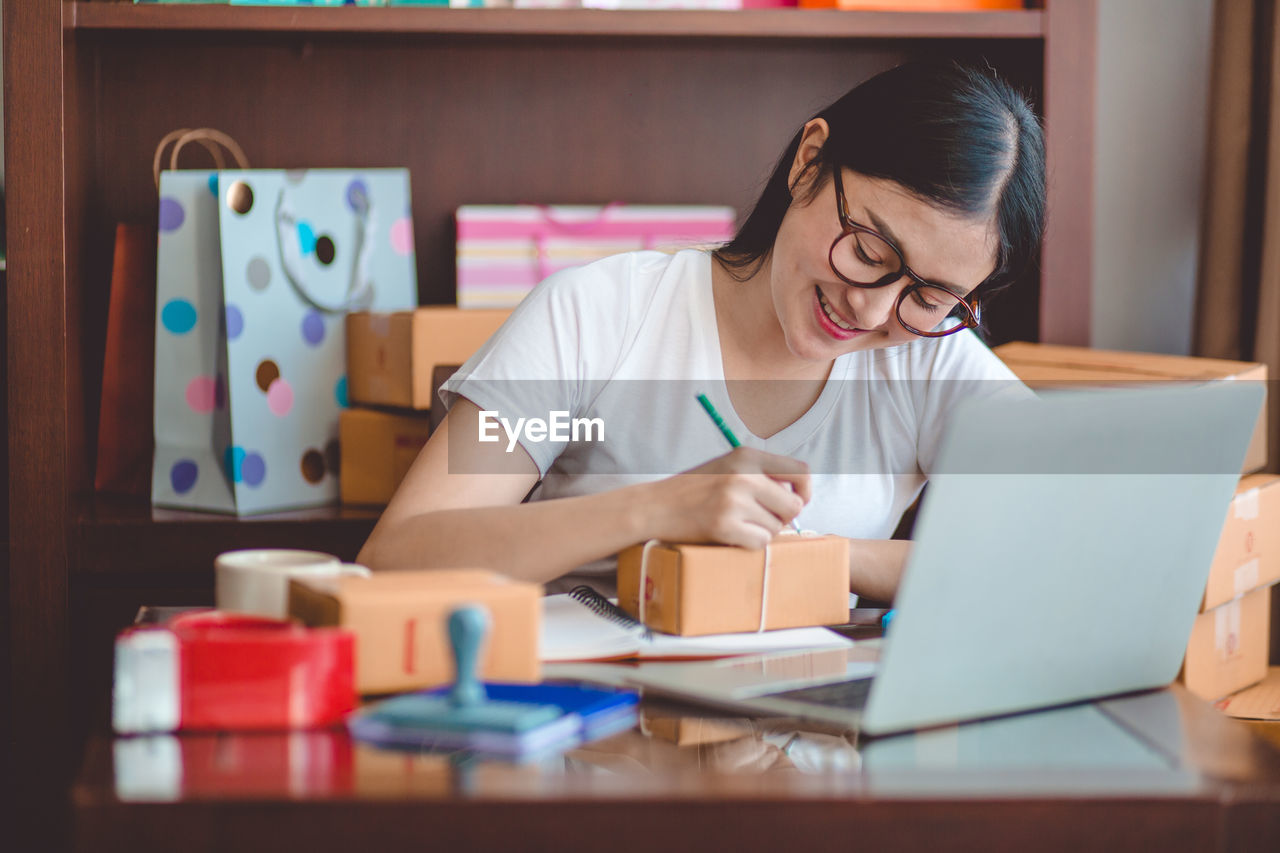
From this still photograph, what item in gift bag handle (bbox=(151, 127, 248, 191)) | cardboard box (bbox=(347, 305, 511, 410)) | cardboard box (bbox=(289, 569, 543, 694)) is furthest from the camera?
gift bag handle (bbox=(151, 127, 248, 191))

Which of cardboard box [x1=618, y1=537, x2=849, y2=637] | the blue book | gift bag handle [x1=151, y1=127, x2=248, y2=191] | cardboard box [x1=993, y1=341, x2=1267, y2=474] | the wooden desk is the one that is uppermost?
gift bag handle [x1=151, y1=127, x2=248, y2=191]

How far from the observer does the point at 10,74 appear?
1630 mm

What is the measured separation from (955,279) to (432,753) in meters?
0.76

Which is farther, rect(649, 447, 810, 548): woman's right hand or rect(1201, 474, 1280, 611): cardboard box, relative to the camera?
rect(1201, 474, 1280, 611): cardboard box

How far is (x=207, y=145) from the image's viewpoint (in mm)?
1969

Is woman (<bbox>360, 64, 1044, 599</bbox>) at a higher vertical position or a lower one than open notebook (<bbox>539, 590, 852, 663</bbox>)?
higher

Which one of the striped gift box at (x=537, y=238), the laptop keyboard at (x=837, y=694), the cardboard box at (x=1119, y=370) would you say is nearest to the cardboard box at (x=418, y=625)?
the laptop keyboard at (x=837, y=694)

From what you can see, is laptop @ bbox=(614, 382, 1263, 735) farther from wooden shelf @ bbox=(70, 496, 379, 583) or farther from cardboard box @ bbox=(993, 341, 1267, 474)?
wooden shelf @ bbox=(70, 496, 379, 583)

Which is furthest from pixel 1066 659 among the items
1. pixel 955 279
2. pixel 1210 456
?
pixel 955 279

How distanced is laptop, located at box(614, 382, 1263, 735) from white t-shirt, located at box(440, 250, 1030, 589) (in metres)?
A: 0.51

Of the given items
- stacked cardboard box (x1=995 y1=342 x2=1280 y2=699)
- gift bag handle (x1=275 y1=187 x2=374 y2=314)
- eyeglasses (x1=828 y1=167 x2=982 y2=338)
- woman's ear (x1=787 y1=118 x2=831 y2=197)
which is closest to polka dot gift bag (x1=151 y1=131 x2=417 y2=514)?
gift bag handle (x1=275 y1=187 x2=374 y2=314)

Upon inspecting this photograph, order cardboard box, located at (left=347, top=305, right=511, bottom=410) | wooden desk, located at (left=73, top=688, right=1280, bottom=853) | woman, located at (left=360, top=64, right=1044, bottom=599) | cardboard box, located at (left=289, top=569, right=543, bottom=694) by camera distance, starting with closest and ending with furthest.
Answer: wooden desk, located at (left=73, top=688, right=1280, bottom=853)
cardboard box, located at (left=289, top=569, right=543, bottom=694)
woman, located at (left=360, top=64, right=1044, bottom=599)
cardboard box, located at (left=347, top=305, right=511, bottom=410)

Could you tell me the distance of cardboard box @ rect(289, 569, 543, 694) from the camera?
0.74 metres

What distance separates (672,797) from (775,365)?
846mm
